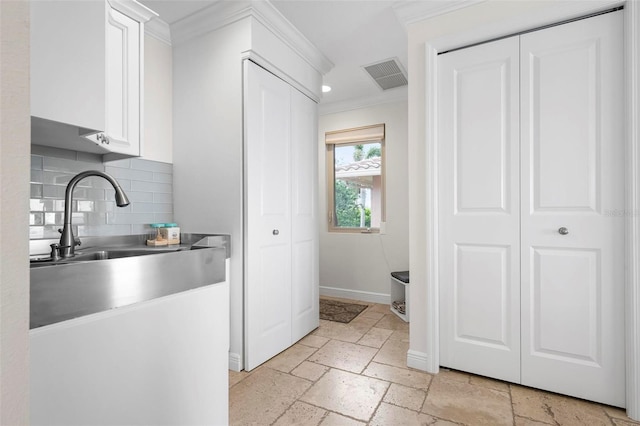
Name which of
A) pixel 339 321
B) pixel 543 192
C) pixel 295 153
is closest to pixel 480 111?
pixel 543 192

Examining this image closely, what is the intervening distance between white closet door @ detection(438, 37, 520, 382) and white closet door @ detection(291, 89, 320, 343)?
3.85ft

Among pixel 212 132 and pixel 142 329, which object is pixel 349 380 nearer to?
pixel 142 329

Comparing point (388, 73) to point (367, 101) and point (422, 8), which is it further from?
point (422, 8)

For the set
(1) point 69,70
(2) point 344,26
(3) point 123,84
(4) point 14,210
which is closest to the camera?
(4) point 14,210

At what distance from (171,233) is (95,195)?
50 centimetres

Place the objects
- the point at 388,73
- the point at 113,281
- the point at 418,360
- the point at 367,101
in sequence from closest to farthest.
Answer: the point at 113,281, the point at 418,360, the point at 388,73, the point at 367,101

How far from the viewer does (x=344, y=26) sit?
242cm

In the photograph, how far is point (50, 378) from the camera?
757 millimetres

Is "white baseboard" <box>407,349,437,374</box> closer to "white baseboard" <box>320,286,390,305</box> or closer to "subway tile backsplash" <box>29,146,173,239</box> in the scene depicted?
"white baseboard" <box>320,286,390,305</box>

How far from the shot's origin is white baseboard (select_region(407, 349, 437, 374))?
2.11 meters

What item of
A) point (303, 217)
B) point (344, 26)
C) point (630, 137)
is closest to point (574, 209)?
point (630, 137)

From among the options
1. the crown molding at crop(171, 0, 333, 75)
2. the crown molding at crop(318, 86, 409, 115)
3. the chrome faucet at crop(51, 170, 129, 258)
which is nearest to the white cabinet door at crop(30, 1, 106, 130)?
the chrome faucet at crop(51, 170, 129, 258)

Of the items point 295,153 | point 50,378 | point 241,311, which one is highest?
point 295,153

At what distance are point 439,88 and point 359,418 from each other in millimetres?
2111
